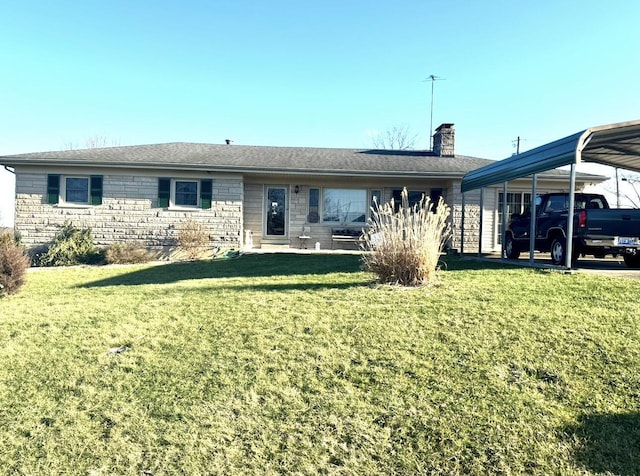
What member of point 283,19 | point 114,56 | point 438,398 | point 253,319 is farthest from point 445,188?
point 114,56

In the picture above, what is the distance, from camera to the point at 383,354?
139 inches

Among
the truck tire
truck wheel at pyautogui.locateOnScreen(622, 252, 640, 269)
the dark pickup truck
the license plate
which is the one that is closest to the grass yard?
the dark pickup truck

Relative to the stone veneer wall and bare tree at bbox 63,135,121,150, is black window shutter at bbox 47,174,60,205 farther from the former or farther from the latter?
bare tree at bbox 63,135,121,150

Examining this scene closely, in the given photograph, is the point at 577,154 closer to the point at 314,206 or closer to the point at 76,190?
the point at 314,206

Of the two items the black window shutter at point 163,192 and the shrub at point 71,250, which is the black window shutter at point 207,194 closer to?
the black window shutter at point 163,192

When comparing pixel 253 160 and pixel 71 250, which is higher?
pixel 253 160

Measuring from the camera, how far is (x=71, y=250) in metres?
11.8

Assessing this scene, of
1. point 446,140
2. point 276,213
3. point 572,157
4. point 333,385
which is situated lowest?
point 333,385

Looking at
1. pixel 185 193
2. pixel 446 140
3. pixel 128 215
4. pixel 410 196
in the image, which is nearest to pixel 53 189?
pixel 128 215

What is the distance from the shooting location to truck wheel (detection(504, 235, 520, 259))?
33.2ft

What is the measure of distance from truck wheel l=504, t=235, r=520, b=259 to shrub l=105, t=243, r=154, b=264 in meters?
10.6

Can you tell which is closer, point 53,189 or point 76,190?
point 53,189

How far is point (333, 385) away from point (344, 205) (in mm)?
11335

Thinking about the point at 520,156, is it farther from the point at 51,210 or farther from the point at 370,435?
the point at 51,210
